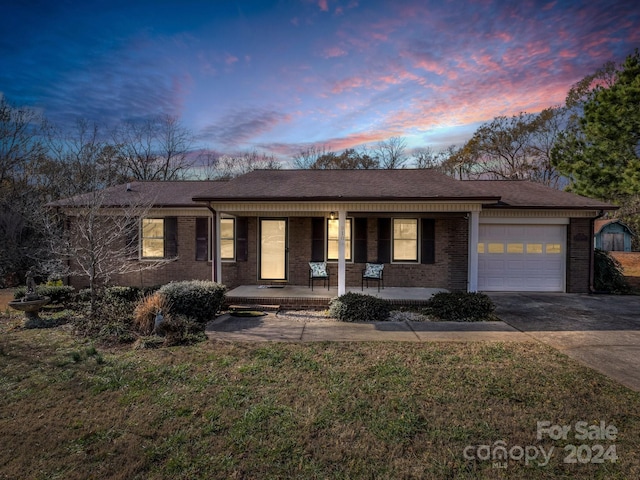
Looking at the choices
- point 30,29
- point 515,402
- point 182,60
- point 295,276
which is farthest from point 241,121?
point 515,402

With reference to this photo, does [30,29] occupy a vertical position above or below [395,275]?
above

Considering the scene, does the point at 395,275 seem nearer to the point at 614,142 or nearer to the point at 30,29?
the point at 614,142

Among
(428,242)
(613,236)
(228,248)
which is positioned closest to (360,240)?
(428,242)

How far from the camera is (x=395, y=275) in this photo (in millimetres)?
10383

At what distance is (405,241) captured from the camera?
34.3 feet

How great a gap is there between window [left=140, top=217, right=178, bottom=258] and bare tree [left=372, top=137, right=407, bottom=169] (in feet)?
73.5

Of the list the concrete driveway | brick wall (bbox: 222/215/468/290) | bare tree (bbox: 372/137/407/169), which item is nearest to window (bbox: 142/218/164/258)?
brick wall (bbox: 222/215/468/290)

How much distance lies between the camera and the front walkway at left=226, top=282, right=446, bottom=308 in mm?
8578

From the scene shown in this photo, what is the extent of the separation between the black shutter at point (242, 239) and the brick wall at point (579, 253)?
10.7 m

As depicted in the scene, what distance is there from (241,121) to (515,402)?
2150cm

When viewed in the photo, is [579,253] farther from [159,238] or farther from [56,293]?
[56,293]

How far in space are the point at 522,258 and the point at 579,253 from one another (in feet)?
5.69

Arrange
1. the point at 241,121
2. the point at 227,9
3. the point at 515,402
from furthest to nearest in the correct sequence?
the point at 241,121, the point at 227,9, the point at 515,402

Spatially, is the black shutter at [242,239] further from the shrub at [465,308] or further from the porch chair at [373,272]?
the shrub at [465,308]
